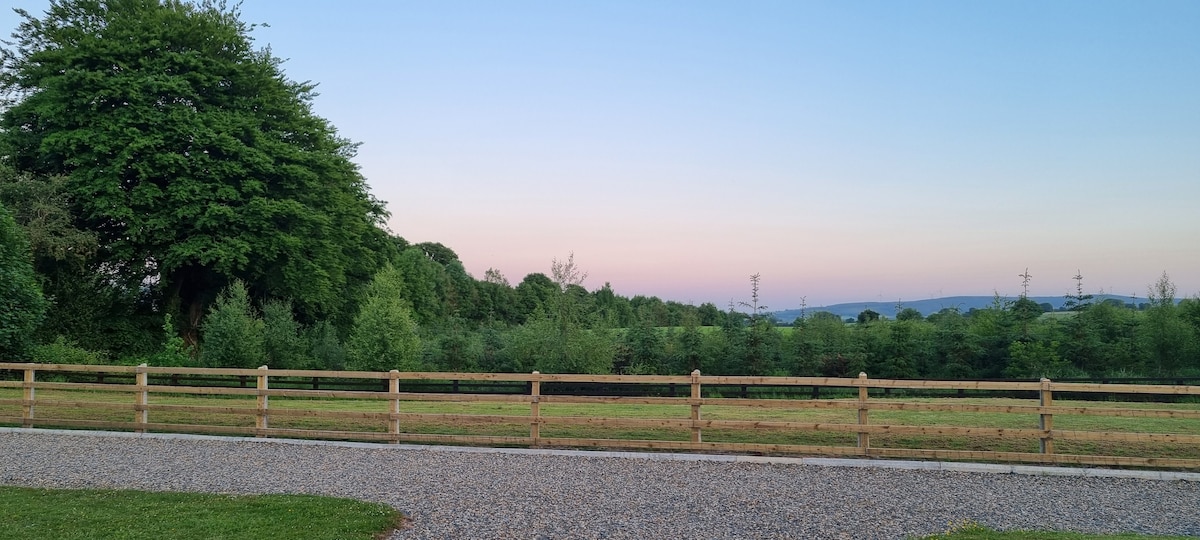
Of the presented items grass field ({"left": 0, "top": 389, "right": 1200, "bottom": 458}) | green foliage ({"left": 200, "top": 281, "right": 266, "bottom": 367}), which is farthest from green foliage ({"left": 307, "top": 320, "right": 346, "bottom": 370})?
grass field ({"left": 0, "top": 389, "right": 1200, "bottom": 458})

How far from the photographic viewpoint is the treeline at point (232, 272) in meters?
22.7

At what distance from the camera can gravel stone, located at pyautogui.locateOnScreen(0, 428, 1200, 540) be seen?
260 inches

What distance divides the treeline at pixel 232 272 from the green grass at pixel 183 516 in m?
14.1

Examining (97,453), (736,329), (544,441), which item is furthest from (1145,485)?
(736,329)

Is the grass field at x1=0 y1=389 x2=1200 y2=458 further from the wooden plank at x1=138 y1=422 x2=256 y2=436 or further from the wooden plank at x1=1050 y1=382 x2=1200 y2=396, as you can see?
the wooden plank at x1=1050 y1=382 x2=1200 y2=396

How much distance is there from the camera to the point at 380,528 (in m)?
6.32

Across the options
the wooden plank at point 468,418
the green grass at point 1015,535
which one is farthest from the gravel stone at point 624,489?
the wooden plank at point 468,418

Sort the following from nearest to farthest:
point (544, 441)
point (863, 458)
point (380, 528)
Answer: point (380, 528) < point (863, 458) < point (544, 441)

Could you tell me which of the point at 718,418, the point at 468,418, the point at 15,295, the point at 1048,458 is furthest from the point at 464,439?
the point at 15,295

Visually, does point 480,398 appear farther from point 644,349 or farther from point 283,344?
point 283,344

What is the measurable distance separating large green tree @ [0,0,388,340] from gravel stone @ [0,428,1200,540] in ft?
52.2

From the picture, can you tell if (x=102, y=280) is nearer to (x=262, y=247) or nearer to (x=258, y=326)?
(x=262, y=247)

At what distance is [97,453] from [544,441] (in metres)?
6.42

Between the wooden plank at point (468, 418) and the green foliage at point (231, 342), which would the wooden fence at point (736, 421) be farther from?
the green foliage at point (231, 342)
